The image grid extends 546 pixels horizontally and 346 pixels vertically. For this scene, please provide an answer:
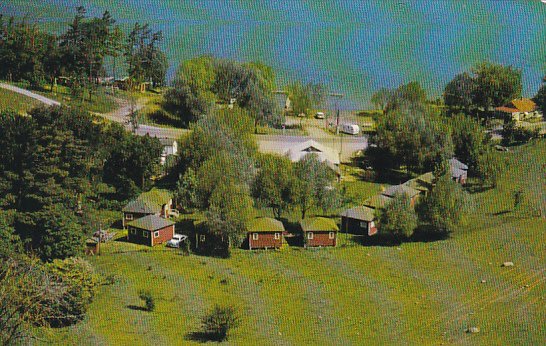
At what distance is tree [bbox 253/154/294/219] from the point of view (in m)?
17.3

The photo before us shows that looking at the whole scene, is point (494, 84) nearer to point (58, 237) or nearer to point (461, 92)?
point (461, 92)

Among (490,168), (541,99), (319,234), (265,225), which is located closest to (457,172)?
(490,168)

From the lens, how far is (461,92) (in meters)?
28.2

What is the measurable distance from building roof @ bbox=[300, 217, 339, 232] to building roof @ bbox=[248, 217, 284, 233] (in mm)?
492

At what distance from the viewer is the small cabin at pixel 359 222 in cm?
1701

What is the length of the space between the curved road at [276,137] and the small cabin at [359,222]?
19.2 feet

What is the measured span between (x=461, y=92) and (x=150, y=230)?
620 inches

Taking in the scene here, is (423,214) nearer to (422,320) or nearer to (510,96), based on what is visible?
(422,320)

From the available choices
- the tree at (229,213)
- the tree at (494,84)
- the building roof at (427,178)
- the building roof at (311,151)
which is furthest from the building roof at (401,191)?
the tree at (494,84)

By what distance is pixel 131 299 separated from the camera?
1320 cm

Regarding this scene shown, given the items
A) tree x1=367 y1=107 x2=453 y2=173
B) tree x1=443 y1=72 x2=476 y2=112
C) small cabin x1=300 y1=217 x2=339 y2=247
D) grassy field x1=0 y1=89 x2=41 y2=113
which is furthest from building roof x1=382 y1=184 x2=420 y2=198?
grassy field x1=0 y1=89 x2=41 y2=113

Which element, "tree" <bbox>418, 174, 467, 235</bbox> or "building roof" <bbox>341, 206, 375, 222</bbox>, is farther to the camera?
"building roof" <bbox>341, 206, 375, 222</bbox>

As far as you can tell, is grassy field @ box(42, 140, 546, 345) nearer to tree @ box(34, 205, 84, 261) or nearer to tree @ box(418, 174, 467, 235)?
tree @ box(418, 174, 467, 235)

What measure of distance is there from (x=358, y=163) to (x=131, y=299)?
11.1 meters
